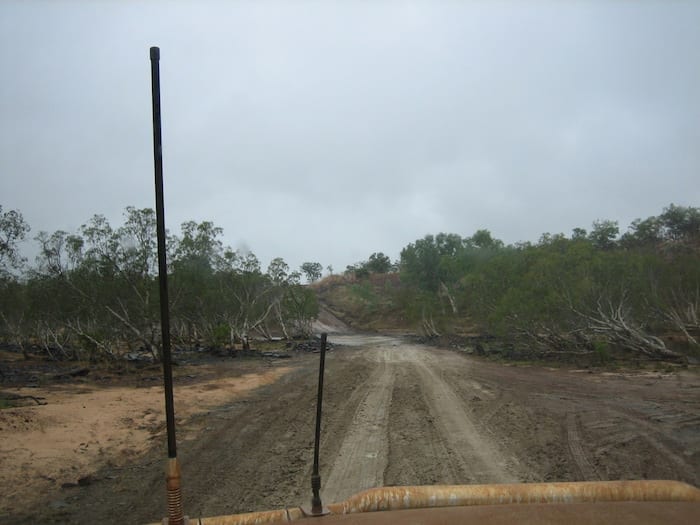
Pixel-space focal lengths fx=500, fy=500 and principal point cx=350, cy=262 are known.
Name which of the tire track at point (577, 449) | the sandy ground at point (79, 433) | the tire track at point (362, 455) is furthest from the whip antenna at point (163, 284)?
the tire track at point (577, 449)

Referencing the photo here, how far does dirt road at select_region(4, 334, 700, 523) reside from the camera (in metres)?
6.43

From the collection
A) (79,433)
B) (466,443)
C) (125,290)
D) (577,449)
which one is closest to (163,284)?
(466,443)

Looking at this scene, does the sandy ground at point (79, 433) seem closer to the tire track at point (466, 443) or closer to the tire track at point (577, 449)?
the tire track at point (466, 443)

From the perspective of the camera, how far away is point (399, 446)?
336 inches

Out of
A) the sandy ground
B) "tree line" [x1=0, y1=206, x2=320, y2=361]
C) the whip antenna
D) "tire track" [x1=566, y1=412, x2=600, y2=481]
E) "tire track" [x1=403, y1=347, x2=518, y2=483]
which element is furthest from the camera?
"tree line" [x1=0, y1=206, x2=320, y2=361]

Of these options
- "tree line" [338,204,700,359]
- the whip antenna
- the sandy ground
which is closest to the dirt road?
the sandy ground

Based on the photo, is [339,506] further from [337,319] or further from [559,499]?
[337,319]

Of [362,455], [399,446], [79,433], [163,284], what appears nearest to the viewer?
[163,284]

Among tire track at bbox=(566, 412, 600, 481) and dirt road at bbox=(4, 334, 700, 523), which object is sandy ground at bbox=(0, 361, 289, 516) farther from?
tire track at bbox=(566, 412, 600, 481)

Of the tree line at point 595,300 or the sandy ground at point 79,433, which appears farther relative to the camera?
the tree line at point 595,300

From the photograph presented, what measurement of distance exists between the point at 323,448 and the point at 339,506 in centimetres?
621

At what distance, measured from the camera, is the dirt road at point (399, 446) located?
6.43 m

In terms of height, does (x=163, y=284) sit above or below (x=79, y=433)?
above

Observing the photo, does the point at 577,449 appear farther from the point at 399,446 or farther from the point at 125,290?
the point at 125,290
